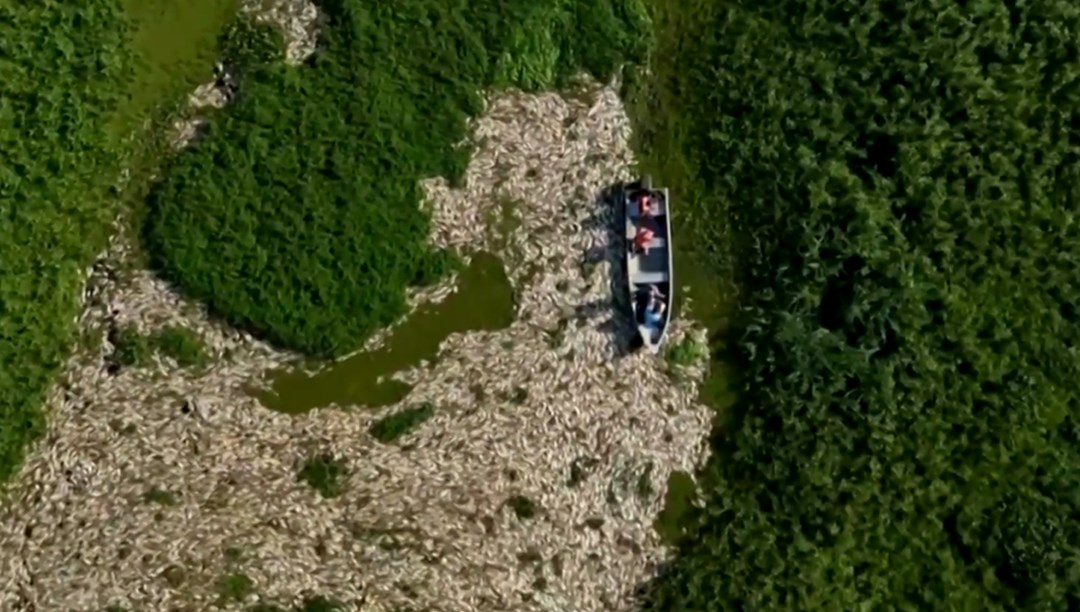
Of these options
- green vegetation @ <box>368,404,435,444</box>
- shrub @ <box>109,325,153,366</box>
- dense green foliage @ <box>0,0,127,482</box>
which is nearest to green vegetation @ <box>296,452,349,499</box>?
green vegetation @ <box>368,404,435,444</box>

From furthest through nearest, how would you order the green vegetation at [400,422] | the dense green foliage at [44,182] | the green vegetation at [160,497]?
the green vegetation at [400,422]
the green vegetation at [160,497]
the dense green foliage at [44,182]

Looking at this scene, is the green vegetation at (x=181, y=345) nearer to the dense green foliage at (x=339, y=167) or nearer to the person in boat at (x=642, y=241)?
the dense green foliage at (x=339, y=167)

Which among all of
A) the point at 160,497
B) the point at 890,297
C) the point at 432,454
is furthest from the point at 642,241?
the point at 160,497

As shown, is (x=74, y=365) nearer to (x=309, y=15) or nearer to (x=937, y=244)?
(x=309, y=15)

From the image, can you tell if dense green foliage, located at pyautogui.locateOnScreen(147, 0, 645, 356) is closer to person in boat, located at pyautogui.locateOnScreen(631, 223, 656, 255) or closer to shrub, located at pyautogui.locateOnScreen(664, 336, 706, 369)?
person in boat, located at pyautogui.locateOnScreen(631, 223, 656, 255)

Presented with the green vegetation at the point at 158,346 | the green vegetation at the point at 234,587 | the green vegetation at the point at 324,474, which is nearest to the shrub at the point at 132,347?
the green vegetation at the point at 158,346

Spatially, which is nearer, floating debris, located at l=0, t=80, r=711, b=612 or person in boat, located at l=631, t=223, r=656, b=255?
floating debris, located at l=0, t=80, r=711, b=612

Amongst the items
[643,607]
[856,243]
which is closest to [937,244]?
[856,243]
